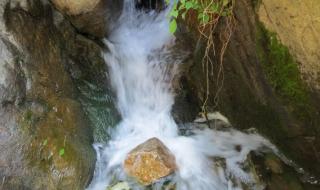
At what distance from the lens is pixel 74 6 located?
4.60 meters

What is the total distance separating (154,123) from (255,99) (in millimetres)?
1598

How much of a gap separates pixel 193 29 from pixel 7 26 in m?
2.03

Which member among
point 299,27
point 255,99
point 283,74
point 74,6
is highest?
point 74,6

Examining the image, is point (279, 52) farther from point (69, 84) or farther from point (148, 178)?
point (69, 84)

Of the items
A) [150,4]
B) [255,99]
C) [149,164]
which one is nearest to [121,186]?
[149,164]

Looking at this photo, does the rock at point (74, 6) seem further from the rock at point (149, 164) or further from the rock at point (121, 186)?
the rock at point (121, 186)

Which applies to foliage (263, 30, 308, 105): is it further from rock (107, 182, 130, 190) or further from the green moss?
rock (107, 182, 130, 190)

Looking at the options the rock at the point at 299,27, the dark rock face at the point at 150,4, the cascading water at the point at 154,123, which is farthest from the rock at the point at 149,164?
the dark rock face at the point at 150,4

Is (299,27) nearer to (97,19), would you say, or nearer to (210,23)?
(210,23)

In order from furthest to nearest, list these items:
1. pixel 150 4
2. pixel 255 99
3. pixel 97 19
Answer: pixel 150 4
pixel 97 19
pixel 255 99

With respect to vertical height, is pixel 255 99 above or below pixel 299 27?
below

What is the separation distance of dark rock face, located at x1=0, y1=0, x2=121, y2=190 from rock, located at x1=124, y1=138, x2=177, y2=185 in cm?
46

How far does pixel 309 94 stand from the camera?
124 inches

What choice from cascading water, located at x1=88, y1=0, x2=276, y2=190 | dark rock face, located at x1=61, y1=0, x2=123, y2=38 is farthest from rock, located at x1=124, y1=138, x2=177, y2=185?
dark rock face, located at x1=61, y1=0, x2=123, y2=38
